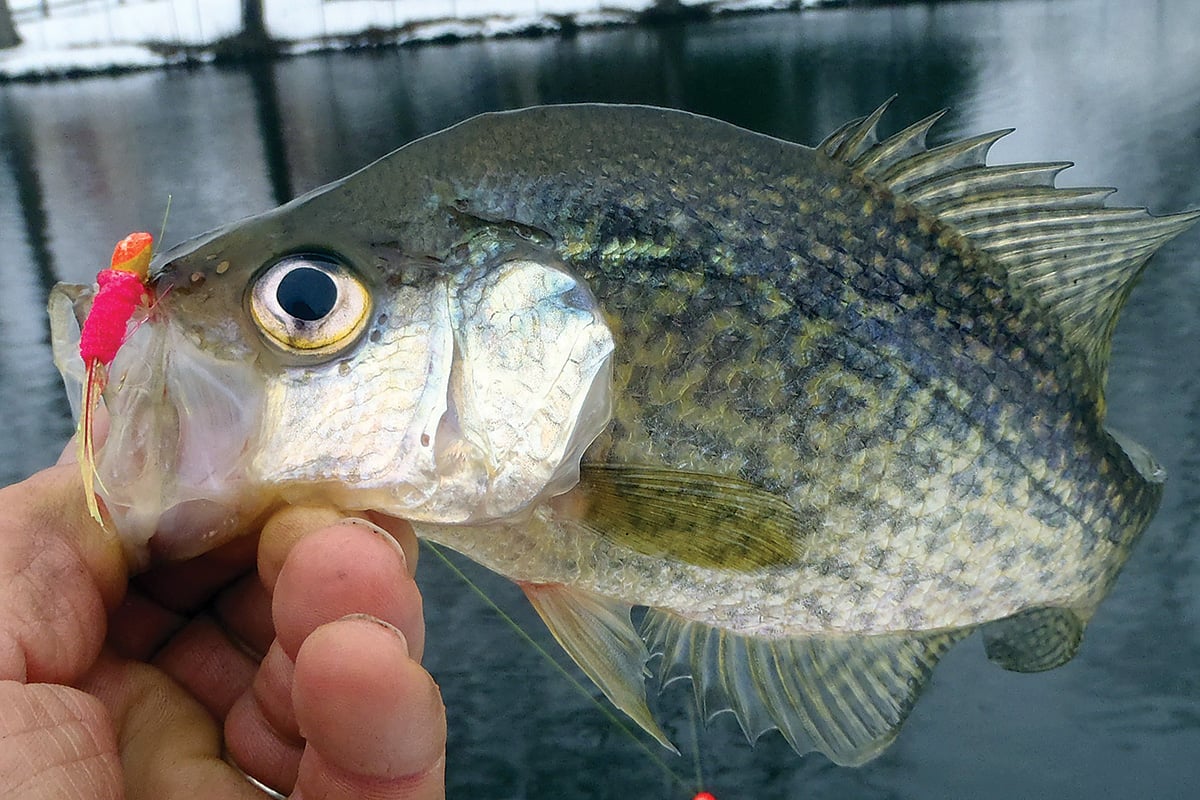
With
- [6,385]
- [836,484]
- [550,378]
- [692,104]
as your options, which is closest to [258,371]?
[550,378]

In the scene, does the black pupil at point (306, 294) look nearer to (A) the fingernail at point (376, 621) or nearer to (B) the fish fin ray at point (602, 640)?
(A) the fingernail at point (376, 621)

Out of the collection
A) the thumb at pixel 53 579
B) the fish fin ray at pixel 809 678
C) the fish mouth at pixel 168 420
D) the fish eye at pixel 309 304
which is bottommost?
the fish fin ray at pixel 809 678

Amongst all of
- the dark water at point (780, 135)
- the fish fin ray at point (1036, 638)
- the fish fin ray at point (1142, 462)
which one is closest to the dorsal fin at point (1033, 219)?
the fish fin ray at point (1142, 462)

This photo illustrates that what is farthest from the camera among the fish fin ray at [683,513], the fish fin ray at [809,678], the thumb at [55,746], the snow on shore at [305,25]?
the snow on shore at [305,25]

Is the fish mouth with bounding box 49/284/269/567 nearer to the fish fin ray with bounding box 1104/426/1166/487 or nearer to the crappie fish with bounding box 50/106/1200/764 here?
the crappie fish with bounding box 50/106/1200/764

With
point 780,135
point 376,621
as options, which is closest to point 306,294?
point 376,621

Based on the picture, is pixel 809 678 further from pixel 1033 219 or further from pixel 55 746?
pixel 55 746
